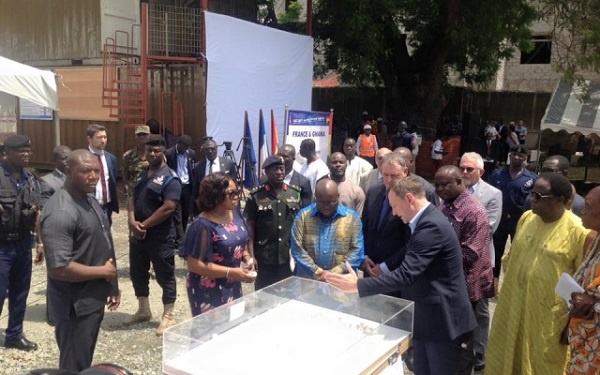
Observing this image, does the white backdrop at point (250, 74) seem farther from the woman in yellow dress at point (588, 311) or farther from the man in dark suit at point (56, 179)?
the woman in yellow dress at point (588, 311)

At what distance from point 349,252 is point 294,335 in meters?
1.62

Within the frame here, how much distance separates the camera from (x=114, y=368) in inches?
73.3

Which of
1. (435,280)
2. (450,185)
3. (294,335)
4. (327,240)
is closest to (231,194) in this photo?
(327,240)

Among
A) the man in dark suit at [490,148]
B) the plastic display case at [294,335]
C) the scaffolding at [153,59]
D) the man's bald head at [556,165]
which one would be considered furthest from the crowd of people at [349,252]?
the man in dark suit at [490,148]

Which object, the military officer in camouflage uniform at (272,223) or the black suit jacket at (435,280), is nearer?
the black suit jacket at (435,280)

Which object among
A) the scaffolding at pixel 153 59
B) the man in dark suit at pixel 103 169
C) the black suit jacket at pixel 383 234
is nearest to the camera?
the black suit jacket at pixel 383 234

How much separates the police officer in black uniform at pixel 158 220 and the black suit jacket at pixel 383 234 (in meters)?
1.84

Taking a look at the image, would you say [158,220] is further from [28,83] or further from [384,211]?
[28,83]

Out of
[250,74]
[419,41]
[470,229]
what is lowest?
[470,229]

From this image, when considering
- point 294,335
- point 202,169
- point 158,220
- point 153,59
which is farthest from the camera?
point 153,59

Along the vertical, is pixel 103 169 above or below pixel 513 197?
above

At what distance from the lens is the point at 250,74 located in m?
12.6

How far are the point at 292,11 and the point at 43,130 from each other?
50.4 ft

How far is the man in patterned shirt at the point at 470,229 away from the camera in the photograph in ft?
13.0
